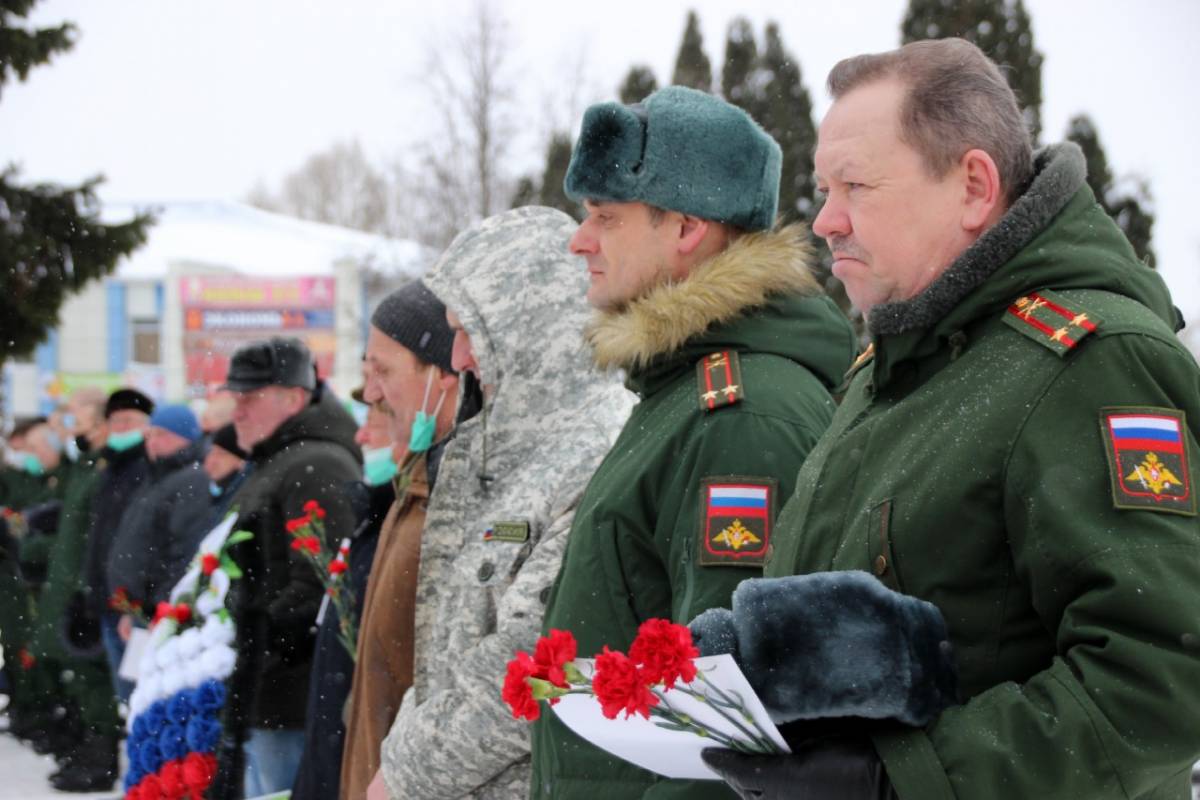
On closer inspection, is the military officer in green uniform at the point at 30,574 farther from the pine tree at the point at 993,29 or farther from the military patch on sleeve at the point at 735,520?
the military patch on sleeve at the point at 735,520

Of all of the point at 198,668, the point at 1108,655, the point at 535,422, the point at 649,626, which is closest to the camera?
the point at 1108,655

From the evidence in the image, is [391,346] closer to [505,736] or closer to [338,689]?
[338,689]

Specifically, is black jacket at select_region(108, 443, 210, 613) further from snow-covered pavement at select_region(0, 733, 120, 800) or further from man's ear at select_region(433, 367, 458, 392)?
man's ear at select_region(433, 367, 458, 392)

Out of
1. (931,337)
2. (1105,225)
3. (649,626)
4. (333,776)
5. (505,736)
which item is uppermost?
(1105,225)

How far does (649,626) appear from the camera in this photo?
1527 mm

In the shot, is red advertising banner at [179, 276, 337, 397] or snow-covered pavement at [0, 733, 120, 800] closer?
snow-covered pavement at [0, 733, 120, 800]

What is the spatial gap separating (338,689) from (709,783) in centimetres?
219

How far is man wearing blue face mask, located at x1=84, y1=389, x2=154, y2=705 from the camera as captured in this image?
8.07 meters

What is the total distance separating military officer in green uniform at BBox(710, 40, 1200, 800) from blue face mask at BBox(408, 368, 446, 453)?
207cm

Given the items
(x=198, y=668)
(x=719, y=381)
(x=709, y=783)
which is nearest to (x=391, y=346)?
(x=198, y=668)

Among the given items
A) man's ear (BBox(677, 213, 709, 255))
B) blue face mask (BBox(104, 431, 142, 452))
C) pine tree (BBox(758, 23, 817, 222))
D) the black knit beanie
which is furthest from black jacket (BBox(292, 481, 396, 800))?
pine tree (BBox(758, 23, 817, 222))

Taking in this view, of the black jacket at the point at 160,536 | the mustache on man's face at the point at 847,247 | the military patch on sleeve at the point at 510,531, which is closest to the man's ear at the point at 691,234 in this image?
the military patch on sleeve at the point at 510,531

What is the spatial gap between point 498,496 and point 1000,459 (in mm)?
1903

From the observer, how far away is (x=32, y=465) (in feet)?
37.1
